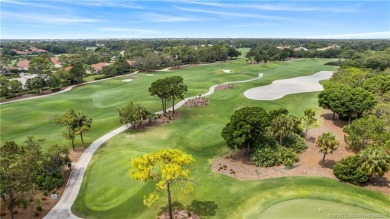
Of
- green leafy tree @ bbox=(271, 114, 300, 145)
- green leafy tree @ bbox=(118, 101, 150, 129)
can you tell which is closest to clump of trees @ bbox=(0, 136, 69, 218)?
green leafy tree @ bbox=(118, 101, 150, 129)

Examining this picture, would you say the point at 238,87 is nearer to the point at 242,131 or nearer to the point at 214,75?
the point at 214,75

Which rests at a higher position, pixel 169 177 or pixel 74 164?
pixel 169 177

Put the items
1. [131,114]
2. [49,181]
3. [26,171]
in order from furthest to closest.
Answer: [131,114] < [49,181] < [26,171]

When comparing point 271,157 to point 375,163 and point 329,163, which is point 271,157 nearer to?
point 329,163

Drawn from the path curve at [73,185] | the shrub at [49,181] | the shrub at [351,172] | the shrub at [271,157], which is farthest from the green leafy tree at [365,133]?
the shrub at [49,181]

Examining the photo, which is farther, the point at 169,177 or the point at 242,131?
the point at 242,131

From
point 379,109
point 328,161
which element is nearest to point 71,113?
point 328,161

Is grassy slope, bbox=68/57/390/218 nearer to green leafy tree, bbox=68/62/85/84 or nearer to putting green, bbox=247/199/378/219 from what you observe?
putting green, bbox=247/199/378/219

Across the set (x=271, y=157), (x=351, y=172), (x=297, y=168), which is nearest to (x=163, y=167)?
(x=271, y=157)
